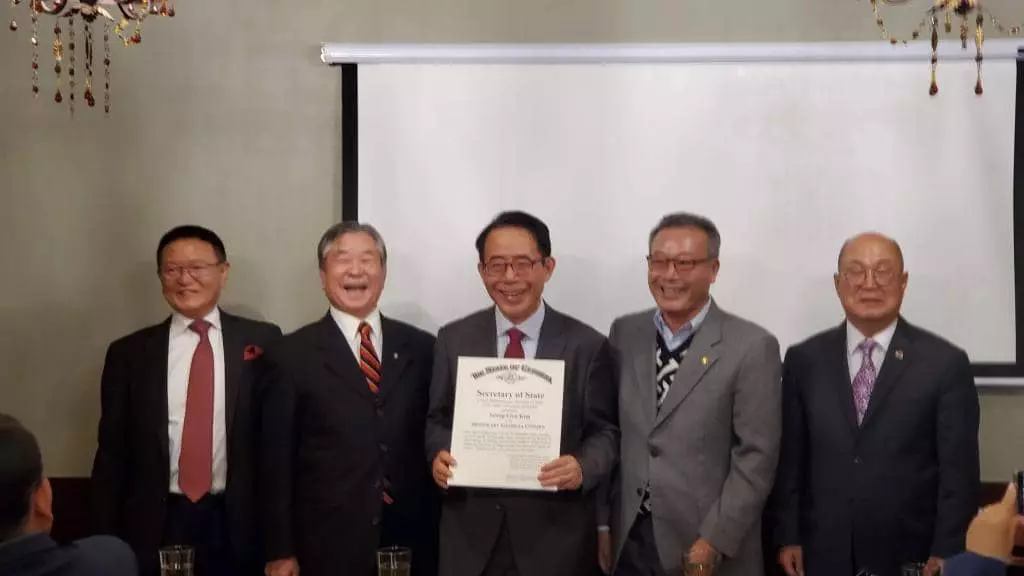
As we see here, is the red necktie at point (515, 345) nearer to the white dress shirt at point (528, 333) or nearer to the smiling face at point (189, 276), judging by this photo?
the white dress shirt at point (528, 333)

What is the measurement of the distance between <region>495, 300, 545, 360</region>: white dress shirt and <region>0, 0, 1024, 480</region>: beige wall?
1.11 m

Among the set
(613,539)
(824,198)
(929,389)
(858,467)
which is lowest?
(613,539)

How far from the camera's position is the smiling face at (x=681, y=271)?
3.11 metres

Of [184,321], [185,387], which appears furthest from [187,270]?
[185,387]

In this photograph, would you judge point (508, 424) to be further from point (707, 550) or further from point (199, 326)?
point (199, 326)

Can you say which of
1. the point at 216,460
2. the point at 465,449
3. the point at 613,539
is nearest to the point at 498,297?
the point at 465,449

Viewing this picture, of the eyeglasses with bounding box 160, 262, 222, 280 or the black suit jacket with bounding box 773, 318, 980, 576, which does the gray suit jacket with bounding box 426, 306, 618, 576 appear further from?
the eyeglasses with bounding box 160, 262, 222, 280

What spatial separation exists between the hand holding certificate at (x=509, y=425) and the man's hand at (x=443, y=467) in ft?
0.05

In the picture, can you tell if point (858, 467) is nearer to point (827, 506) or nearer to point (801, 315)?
point (827, 506)

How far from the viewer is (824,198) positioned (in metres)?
3.86

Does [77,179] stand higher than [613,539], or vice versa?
[77,179]

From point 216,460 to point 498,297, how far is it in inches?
42.2

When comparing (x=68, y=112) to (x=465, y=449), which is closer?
(x=465, y=449)

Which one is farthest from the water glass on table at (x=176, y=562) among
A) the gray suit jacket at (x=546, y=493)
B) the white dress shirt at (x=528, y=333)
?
the white dress shirt at (x=528, y=333)
